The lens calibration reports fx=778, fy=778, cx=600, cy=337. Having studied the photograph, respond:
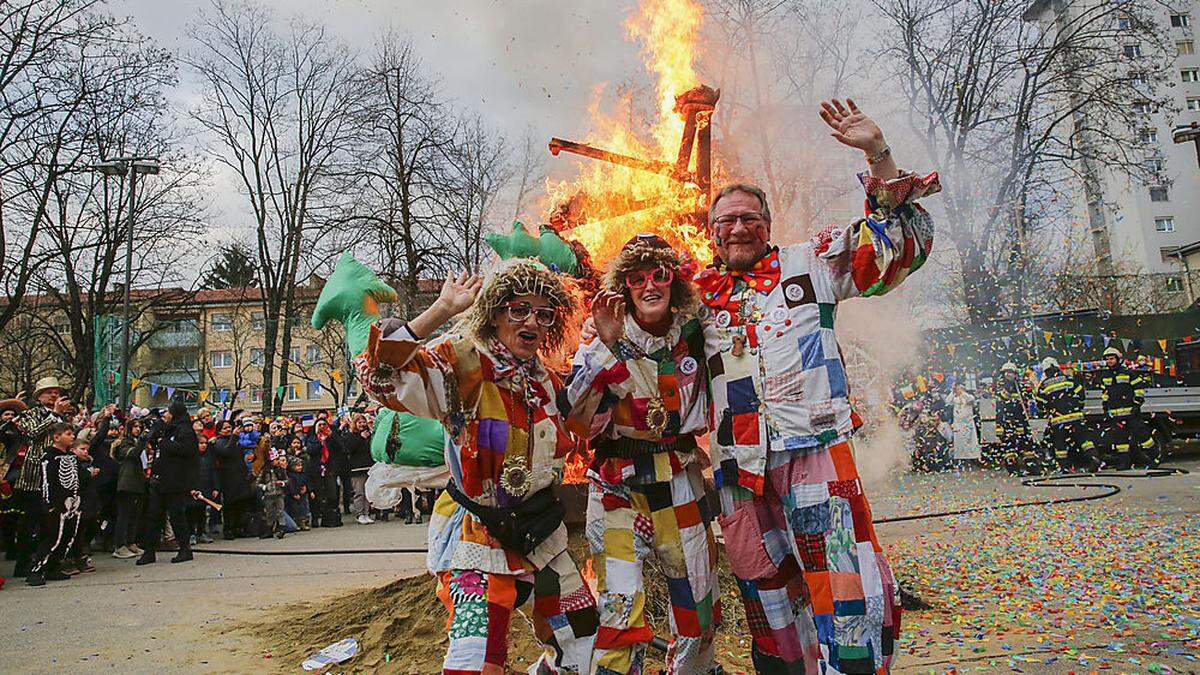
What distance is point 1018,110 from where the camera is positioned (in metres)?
19.2

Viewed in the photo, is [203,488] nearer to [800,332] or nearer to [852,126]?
[800,332]

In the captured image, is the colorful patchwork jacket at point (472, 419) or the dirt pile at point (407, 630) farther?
the dirt pile at point (407, 630)

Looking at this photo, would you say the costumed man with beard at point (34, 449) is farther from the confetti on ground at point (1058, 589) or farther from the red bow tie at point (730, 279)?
the confetti on ground at point (1058, 589)

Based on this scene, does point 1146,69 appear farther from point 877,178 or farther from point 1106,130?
point 877,178

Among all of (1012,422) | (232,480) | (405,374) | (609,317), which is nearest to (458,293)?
(405,374)

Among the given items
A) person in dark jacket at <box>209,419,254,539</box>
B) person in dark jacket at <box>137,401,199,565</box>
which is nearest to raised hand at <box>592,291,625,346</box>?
person in dark jacket at <box>137,401,199,565</box>

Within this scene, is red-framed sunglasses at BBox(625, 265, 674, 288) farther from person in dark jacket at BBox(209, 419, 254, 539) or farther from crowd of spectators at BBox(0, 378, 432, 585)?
person in dark jacket at BBox(209, 419, 254, 539)

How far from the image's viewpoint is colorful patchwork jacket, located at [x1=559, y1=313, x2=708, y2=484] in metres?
2.92

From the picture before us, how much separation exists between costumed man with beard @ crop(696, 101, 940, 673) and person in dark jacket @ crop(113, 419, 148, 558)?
9038 mm

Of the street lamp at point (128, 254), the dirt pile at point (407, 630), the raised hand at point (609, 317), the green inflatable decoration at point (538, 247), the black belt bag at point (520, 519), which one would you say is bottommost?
the dirt pile at point (407, 630)

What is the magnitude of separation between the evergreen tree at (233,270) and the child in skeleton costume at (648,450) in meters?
24.2

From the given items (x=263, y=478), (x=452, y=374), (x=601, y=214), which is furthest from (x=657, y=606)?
(x=263, y=478)

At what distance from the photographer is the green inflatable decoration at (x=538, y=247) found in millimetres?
4023

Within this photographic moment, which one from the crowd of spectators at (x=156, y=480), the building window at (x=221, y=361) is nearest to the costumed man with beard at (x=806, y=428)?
the crowd of spectators at (x=156, y=480)
